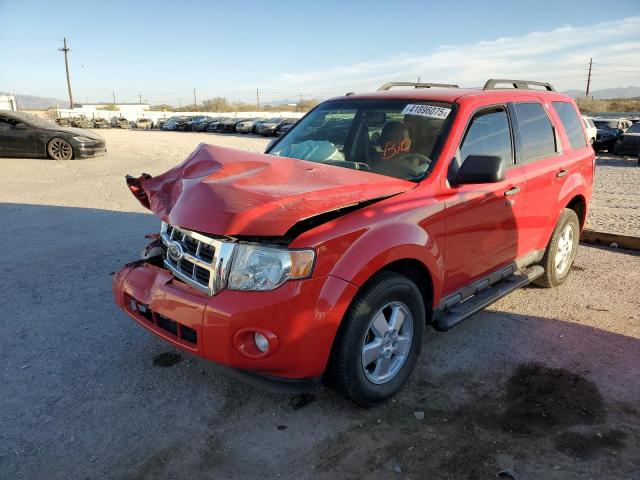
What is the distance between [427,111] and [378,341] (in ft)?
5.86

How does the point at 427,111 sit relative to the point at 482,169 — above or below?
Answer: above

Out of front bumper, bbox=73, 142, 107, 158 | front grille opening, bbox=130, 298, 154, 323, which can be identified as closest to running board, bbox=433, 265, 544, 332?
front grille opening, bbox=130, 298, 154, 323

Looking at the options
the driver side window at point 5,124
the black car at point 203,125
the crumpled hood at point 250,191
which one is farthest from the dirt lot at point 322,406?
the black car at point 203,125

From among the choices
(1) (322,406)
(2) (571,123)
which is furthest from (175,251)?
(2) (571,123)

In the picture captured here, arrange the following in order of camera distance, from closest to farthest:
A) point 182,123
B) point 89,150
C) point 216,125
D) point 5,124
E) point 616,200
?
point 616,200 < point 5,124 < point 89,150 < point 216,125 < point 182,123

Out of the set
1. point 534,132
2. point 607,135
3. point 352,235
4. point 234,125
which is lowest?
point 352,235

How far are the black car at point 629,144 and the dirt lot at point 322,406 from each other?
53.3ft

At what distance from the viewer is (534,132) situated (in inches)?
169

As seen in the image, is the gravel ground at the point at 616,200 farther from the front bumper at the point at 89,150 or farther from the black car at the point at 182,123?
the black car at the point at 182,123

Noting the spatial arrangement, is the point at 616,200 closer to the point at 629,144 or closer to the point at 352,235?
the point at 352,235

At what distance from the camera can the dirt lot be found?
2494 mm

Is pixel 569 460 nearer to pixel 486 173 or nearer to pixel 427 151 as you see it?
pixel 486 173

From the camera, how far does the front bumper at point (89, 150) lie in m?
13.7

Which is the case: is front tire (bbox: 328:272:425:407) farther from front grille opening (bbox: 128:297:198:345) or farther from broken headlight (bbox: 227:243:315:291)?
front grille opening (bbox: 128:297:198:345)
